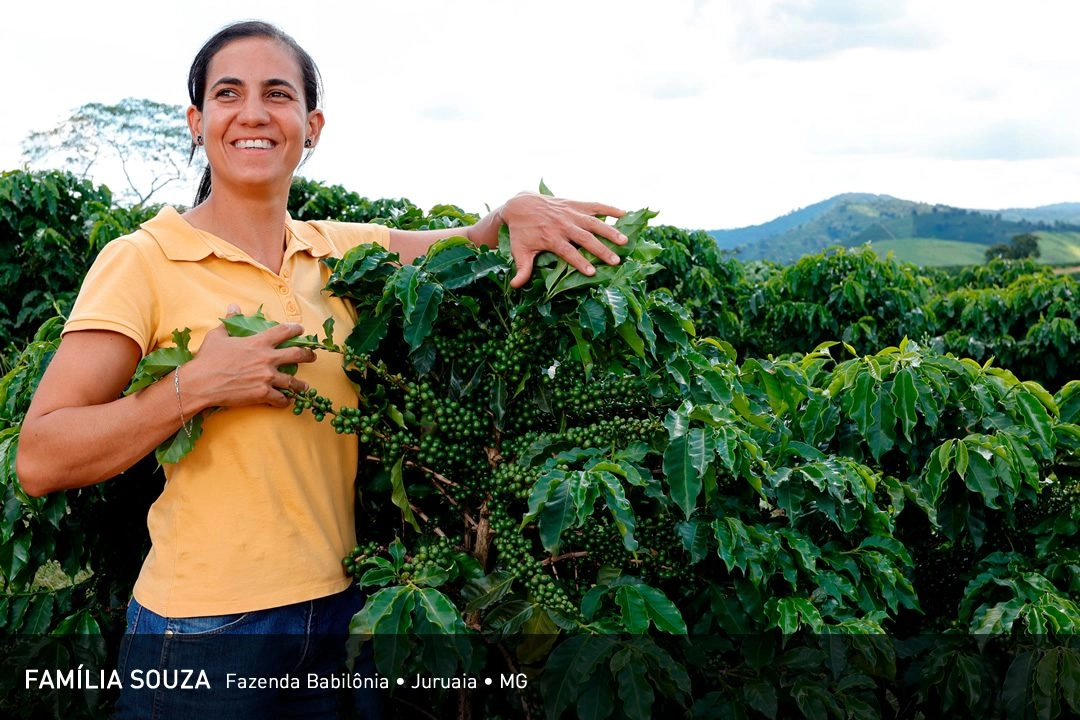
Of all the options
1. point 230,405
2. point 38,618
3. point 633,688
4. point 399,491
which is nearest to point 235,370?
point 230,405

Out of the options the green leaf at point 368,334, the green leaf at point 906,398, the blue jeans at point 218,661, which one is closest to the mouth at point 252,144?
the green leaf at point 368,334

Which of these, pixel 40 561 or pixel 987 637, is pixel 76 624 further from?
pixel 987 637

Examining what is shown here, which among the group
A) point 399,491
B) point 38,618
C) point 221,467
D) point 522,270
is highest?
point 522,270

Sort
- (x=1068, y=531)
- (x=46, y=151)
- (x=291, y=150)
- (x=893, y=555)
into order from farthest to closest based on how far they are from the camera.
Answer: (x=46, y=151) < (x=1068, y=531) < (x=893, y=555) < (x=291, y=150)

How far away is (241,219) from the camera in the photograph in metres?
1.99

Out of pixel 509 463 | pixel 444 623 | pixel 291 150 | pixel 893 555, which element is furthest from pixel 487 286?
pixel 893 555

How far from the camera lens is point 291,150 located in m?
2.00

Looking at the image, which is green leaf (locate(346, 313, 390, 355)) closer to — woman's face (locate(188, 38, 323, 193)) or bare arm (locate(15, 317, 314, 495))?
bare arm (locate(15, 317, 314, 495))

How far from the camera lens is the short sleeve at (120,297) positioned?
172cm

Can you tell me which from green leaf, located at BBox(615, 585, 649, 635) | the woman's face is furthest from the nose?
green leaf, located at BBox(615, 585, 649, 635)

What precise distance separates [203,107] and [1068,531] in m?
2.58

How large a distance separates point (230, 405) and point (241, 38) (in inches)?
32.4

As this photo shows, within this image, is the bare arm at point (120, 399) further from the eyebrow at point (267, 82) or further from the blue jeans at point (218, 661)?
the eyebrow at point (267, 82)

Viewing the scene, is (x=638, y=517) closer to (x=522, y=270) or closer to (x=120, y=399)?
(x=522, y=270)
